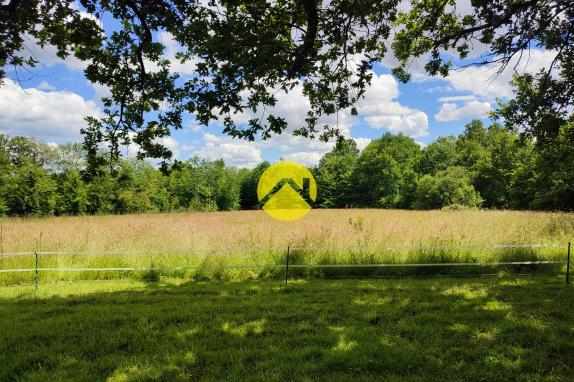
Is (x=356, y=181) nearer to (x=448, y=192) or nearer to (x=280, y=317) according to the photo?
(x=448, y=192)

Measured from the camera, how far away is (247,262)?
9.93 meters

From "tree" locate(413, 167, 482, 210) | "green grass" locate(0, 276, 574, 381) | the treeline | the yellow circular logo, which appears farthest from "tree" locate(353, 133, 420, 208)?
"green grass" locate(0, 276, 574, 381)

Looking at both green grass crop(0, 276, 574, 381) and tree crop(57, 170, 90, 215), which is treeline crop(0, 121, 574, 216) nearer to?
tree crop(57, 170, 90, 215)

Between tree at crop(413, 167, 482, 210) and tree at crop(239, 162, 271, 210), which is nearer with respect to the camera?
tree at crop(413, 167, 482, 210)

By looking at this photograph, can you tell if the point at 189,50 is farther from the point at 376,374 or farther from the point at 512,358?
the point at 512,358

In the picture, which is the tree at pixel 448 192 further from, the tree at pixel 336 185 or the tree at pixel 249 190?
the tree at pixel 249 190

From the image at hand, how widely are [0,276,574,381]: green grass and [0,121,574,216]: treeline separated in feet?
8.28

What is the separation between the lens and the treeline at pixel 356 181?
32.2 metres

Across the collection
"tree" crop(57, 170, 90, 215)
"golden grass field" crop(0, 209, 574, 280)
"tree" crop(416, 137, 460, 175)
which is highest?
"tree" crop(416, 137, 460, 175)

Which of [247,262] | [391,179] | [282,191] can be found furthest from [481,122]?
[247,262]

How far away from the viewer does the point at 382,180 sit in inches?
2410

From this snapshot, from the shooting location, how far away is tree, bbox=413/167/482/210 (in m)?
38.3

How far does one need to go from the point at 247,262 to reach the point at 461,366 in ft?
21.5

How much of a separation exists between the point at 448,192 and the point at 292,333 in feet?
134
